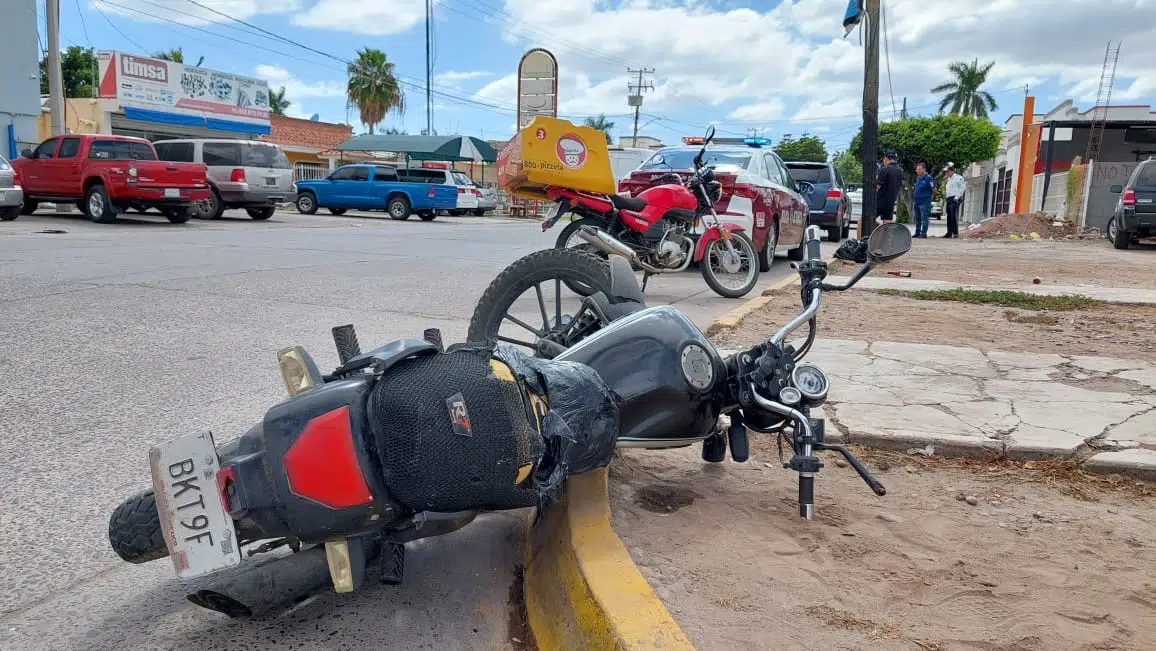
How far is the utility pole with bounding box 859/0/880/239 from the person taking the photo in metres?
14.9

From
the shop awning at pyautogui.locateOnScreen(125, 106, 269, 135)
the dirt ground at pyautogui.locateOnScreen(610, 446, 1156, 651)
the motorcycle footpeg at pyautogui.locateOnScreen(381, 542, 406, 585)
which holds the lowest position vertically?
the dirt ground at pyautogui.locateOnScreen(610, 446, 1156, 651)

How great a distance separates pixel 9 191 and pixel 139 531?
1667cm

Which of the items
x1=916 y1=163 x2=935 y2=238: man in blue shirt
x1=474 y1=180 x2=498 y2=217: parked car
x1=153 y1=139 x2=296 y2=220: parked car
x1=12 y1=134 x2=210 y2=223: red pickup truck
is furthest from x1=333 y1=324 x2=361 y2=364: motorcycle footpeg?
x1=474 y1=180 x2=498 y2=217: parked car

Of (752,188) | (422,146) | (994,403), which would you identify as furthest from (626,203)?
(422,146)

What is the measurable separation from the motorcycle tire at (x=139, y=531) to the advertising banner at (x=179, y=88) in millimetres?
31773

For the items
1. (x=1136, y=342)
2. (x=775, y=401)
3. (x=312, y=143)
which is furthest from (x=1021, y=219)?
(x=312, y=143)

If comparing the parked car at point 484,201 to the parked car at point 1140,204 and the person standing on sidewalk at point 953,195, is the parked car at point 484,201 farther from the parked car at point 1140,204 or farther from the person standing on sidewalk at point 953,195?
the parked car at point 1140,204

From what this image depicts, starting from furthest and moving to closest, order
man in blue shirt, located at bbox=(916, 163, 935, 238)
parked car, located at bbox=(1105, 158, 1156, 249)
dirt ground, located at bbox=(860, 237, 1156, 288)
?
man in blue shirt, located at bbox=(916, 163, 935, 238) < parked car, located at bbox=(1105, 158, 1156, 249) < dirt ground, located at bbox=(860, 237, 1156, 288)

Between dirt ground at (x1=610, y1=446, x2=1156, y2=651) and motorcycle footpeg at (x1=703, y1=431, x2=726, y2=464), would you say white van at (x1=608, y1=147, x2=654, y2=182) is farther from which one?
motorcycle footpeg at (x1=703, y1=431, x2=726, y2=464)

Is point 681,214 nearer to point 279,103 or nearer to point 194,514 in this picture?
point 194,514

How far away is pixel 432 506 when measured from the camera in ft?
6.23

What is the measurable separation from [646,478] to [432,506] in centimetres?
131

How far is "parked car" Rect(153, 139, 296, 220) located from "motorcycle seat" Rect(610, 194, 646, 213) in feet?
46.1

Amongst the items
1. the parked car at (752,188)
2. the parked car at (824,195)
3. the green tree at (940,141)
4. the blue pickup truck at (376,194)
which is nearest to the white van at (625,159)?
the blue pickup truck at (376,194)
